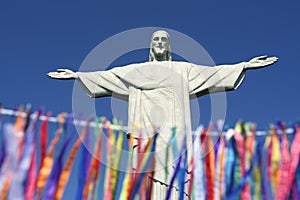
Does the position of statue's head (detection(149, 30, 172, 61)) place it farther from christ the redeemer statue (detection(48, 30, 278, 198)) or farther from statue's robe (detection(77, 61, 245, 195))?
statue's robe (detection(77, 61, 245, 195))

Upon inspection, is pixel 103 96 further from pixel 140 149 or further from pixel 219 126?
pixel 219 126

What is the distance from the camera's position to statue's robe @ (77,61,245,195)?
9648 millimetres

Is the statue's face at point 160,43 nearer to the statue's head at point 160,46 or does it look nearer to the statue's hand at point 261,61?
the statue's head at point 160,46

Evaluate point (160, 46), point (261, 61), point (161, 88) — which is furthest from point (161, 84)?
point (261, 61)

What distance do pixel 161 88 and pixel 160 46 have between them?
94 cm

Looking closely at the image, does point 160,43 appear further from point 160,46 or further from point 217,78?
point 217,78

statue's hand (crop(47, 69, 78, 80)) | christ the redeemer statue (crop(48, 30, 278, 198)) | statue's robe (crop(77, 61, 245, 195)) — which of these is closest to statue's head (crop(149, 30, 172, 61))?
christ the redeemer statue (crop(48, 30, 278, 198))

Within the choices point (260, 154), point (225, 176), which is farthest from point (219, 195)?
point (260, 154)

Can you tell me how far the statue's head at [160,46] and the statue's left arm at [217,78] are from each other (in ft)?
2.09

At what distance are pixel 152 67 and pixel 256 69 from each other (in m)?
1.87

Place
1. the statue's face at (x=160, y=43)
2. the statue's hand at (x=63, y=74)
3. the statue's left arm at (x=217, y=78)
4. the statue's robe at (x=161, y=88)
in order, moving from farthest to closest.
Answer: the statue's face at (x=160, y=43) < the statue's hand at (x=63, y=74) < the statue's left arm at (x=217, y=78) < the statue's robe at (x=161, y=88)

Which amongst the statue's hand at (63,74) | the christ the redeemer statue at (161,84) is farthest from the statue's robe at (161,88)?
the statue's hand at (63,74)

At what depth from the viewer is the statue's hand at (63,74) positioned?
1025 centimetres

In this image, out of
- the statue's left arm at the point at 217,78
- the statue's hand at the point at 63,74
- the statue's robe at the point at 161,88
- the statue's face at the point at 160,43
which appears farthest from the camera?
the statue's face at the point at 160,43
